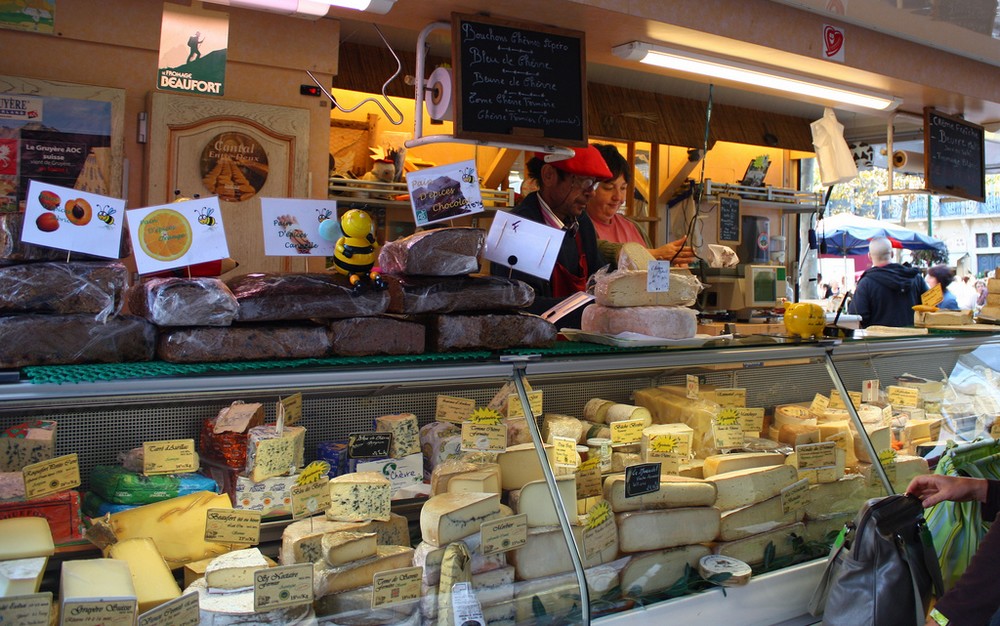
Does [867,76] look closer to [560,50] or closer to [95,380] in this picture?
[560,50]

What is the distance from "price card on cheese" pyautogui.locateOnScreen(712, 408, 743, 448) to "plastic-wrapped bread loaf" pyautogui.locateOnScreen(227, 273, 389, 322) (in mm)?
1267

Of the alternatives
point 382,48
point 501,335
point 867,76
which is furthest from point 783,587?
point 382,48

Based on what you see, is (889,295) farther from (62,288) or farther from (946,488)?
(62,288)

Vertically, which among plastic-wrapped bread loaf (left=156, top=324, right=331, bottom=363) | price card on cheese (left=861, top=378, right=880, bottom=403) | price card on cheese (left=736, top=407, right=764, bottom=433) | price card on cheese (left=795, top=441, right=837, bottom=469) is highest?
plastic-wrapped bread loaf (left=156, top=324, right=331, bottom=363)

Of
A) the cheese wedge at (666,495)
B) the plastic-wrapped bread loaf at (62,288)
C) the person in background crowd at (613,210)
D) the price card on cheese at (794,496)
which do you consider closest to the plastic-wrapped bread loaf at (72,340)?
the plastic-wrapped bread loaf at (62,288)

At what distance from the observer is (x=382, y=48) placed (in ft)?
19.5

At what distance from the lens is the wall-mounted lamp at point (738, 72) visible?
3850mm

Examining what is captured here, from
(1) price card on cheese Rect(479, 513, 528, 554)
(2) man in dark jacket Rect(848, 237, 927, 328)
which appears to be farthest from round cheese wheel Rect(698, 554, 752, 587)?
(2) man in dark jacket Rect(848, 237, 927, 328)

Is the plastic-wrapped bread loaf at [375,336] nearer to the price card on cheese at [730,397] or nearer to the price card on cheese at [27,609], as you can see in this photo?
the price card on cheese at [27,609]

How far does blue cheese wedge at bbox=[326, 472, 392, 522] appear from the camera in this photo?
2.01 m

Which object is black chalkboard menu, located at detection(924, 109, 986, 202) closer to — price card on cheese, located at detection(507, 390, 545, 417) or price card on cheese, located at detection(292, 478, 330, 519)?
price card on cheese, located at detection(507, 390, 545, 417)

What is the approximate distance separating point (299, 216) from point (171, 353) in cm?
53

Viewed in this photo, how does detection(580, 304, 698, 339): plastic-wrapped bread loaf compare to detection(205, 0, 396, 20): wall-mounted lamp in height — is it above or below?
below

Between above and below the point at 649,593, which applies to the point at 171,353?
above
